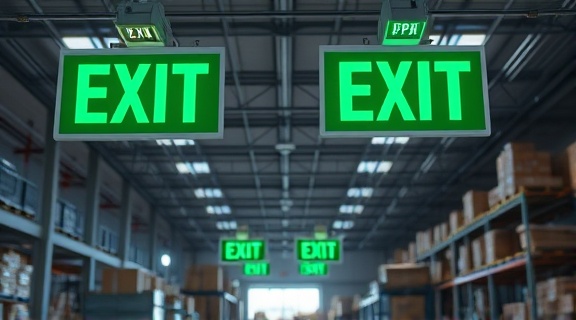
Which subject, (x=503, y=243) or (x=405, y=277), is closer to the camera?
(x=503, y=243)

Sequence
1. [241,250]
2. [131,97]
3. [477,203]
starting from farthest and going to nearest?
[241,250]
[477,203]
[131,97]

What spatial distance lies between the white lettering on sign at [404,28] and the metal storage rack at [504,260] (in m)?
6.63

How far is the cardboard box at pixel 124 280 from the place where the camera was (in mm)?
14977

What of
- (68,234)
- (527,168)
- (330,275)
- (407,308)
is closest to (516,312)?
(527,168)

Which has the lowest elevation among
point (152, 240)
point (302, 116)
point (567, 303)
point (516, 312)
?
point (516, 312)

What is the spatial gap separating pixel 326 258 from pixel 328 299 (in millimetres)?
18827

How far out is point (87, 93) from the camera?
512cm

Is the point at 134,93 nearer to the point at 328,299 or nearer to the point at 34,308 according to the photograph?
the point at 34,308

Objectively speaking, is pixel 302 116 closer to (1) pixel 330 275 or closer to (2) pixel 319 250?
(2) pixel 319 250

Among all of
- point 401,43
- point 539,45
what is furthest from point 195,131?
point 539,45

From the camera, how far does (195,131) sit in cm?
499

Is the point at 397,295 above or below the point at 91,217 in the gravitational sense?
below

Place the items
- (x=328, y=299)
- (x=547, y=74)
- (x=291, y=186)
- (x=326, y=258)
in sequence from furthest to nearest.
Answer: (x=328, y=299) → (x=291, y=186) → (x=326, y=258) → (x=547, y=74)

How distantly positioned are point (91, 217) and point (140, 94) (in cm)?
1445
